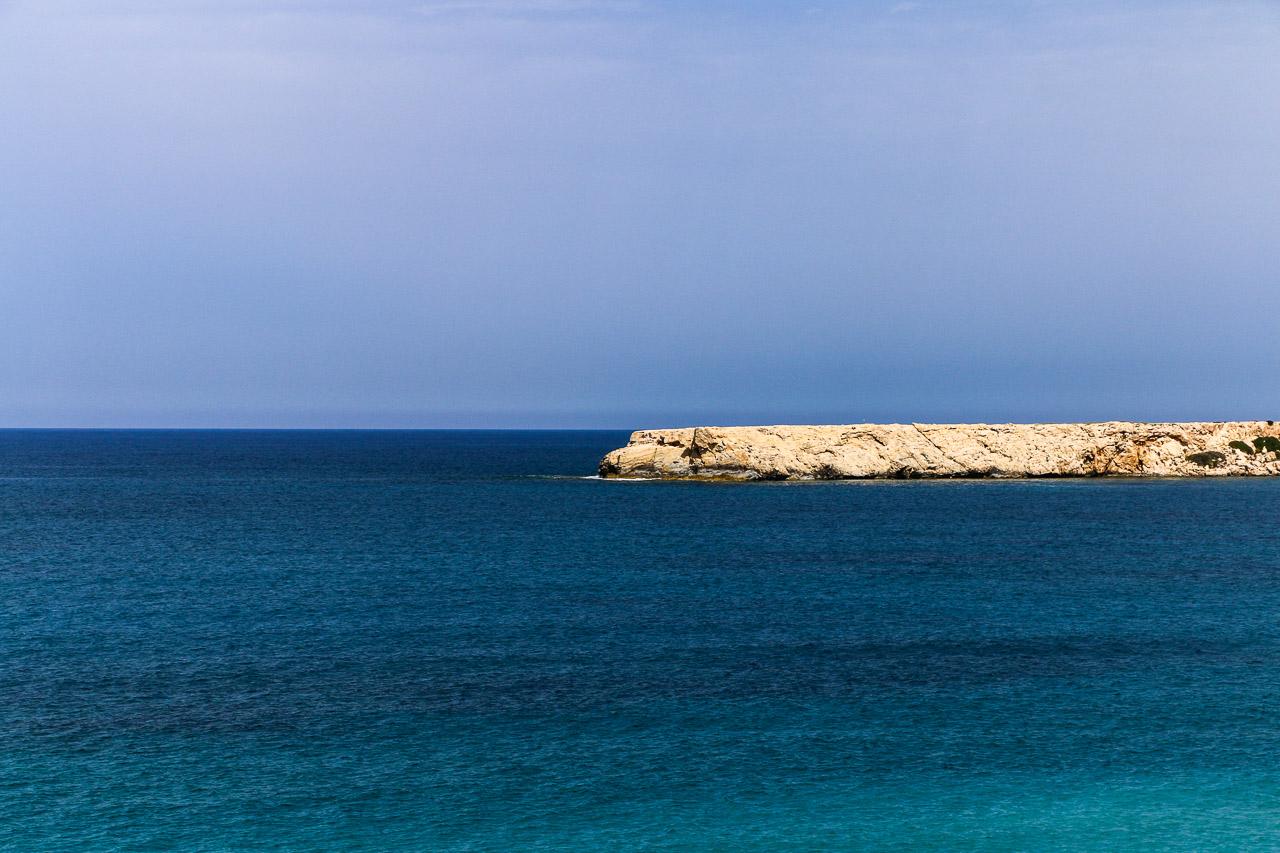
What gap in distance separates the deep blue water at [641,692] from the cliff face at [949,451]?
40188 mm

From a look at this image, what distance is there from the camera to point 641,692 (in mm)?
30141

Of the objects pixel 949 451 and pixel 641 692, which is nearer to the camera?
pixel 641 692

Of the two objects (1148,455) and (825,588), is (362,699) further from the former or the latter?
(1148,455)

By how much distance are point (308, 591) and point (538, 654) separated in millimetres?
16365

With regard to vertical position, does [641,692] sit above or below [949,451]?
below

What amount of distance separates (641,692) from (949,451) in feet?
272

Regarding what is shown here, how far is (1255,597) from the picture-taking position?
45.0 metres

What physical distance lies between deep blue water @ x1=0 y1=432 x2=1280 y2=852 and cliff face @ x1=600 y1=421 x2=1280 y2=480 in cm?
4019

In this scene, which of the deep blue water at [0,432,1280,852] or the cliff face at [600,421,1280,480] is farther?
the cliff face at [600,421,1280,480]

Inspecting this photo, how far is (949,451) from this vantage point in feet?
354

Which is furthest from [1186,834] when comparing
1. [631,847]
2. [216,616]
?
[216,616]

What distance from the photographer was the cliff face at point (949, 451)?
348 ft

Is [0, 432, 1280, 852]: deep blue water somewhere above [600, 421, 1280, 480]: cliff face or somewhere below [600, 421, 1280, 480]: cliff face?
below

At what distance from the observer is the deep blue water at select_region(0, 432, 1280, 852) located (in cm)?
2144
